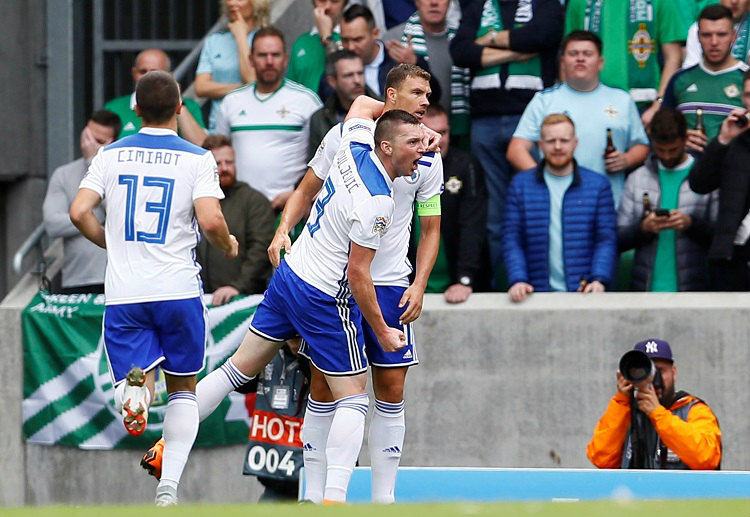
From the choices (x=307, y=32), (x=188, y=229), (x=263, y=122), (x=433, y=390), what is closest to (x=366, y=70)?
(x=263, y=122)

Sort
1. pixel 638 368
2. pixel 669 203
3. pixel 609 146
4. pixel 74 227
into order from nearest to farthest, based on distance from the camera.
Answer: pixel 638 368
pixel 669 203
pixel 609 146
pixel 74 227

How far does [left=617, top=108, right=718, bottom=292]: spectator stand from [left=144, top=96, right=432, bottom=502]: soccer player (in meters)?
3.13

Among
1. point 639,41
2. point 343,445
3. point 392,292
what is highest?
point 639,41

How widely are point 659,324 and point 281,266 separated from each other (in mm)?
3651

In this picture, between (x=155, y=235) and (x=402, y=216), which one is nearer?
(x=402, y=216)

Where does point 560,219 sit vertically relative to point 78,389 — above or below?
above

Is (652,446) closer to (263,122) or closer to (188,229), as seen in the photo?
(188,229)

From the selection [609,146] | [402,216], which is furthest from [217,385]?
[609,146]

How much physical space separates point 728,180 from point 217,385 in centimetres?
387

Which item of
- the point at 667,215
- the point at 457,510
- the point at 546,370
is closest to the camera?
the point at 457,510

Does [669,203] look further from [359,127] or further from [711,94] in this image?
[359,127]

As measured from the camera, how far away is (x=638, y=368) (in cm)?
781

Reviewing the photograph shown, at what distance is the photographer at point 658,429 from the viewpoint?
7805 millimetres

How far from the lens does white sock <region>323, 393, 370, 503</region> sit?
6898 millimetres
